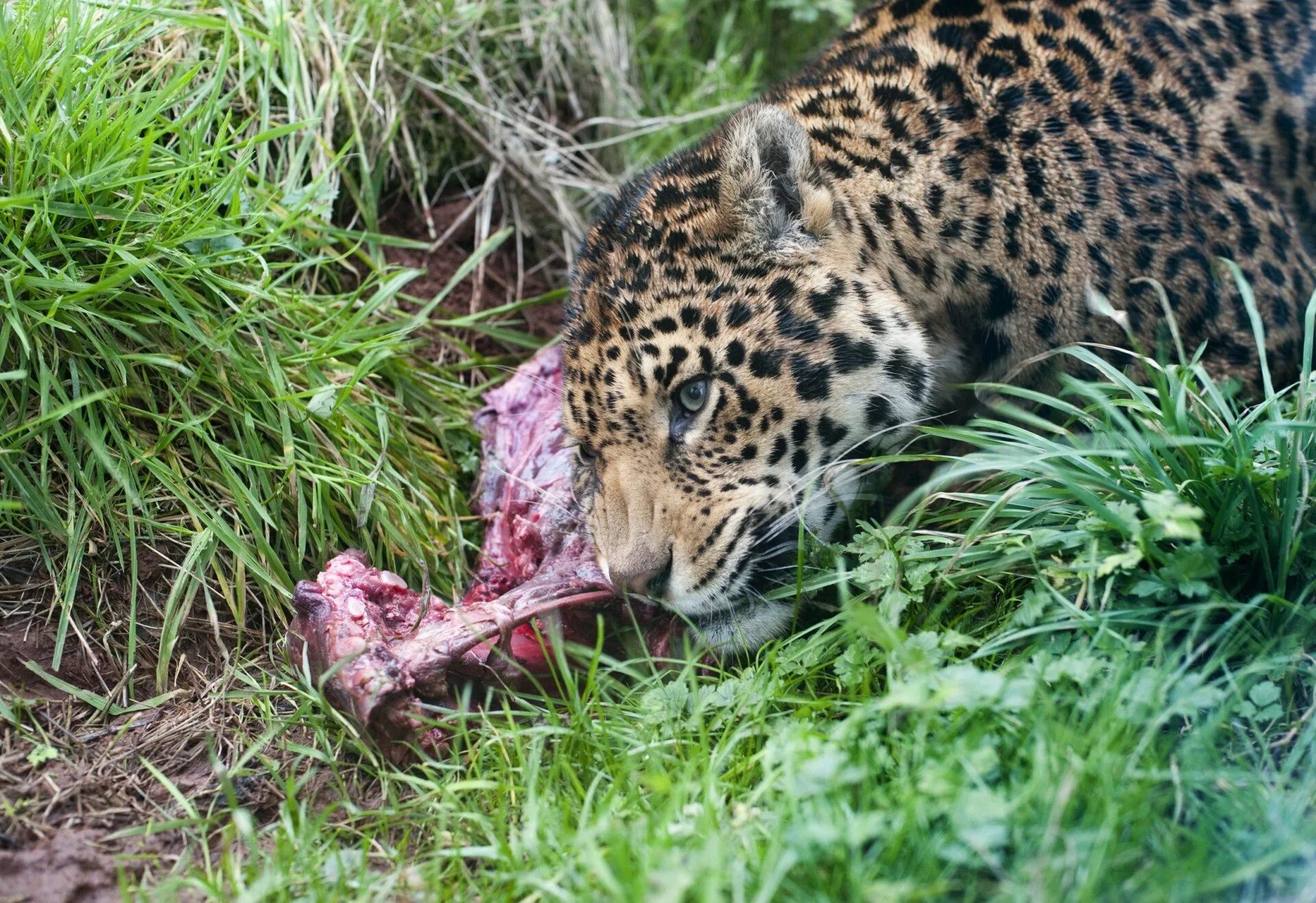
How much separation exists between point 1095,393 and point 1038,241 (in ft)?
2.70

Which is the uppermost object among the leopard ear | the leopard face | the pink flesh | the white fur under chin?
the leopard ear

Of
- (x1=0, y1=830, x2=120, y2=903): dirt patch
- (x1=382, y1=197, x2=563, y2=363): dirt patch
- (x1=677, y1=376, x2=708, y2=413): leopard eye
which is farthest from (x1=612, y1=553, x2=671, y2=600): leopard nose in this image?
(x1=382, y1=197, x2=563, y2=363): dirt patch

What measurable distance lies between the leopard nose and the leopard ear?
1.27 m

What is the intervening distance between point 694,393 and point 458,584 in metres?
1.47

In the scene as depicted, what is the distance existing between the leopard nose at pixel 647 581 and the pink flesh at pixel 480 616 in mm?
119

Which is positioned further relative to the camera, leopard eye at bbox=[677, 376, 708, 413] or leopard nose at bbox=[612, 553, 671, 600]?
leopard eye at bbox=[677, 376, 708, 413]

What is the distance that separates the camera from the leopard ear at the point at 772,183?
14.2 feet

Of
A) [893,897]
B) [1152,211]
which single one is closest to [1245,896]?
[893,897]

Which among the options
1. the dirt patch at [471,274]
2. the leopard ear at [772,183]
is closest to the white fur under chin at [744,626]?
the leopard ear at [772,183]

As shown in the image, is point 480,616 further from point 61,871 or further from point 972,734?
point 972,734

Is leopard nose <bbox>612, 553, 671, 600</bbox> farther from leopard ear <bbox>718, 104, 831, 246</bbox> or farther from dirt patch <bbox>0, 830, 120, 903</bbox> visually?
dirt patch <bbox>0, 830, 120, 903</bbox>

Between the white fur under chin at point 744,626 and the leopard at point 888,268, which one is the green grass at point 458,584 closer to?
the white fur under chin at point 744,626

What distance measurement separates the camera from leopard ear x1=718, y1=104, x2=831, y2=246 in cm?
434

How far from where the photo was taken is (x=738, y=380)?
4281 millimetres
